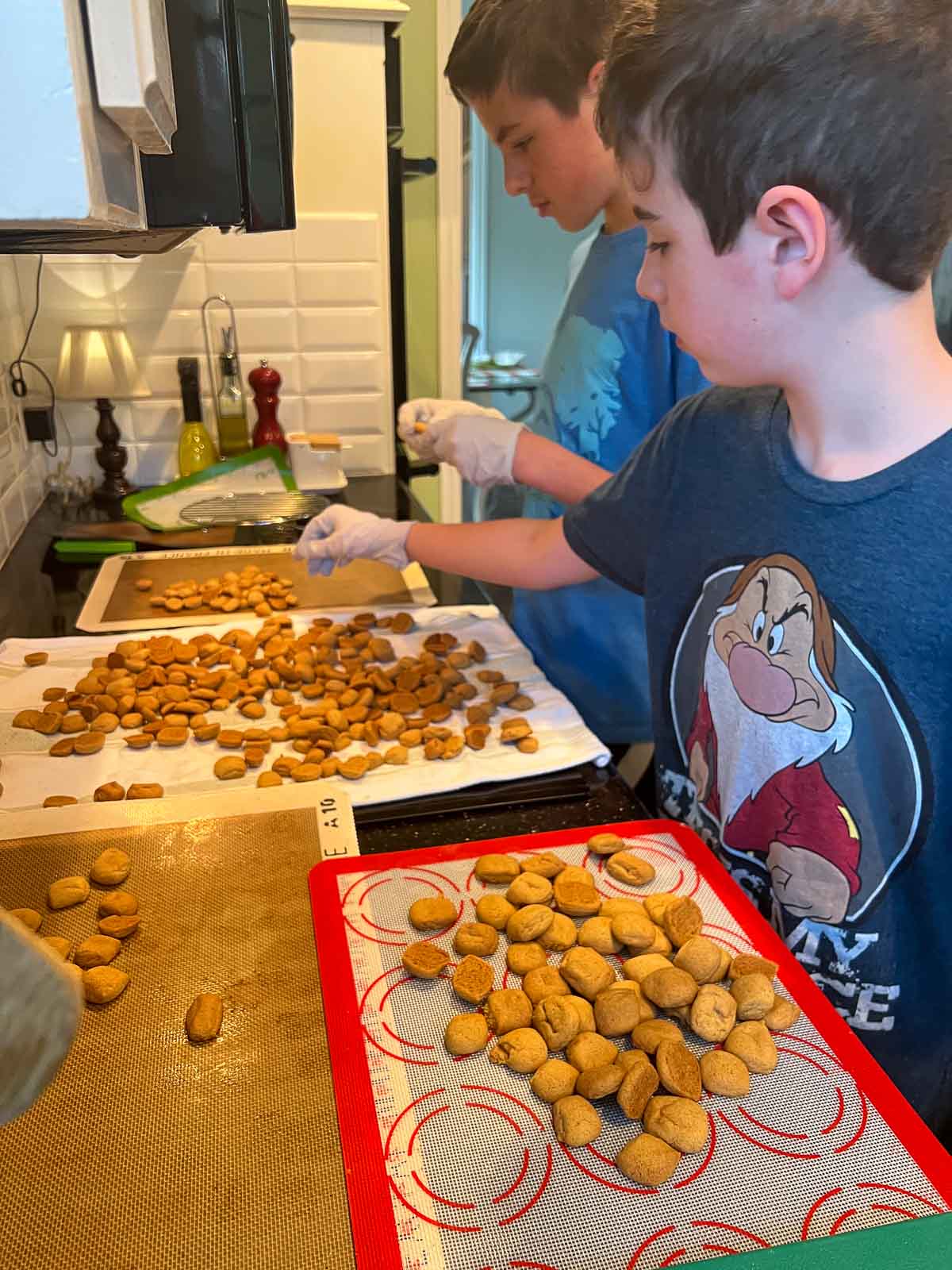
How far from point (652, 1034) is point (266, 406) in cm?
160

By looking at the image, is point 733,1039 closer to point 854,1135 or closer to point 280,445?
point 854,1135

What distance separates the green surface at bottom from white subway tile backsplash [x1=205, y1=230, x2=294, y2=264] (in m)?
1.84

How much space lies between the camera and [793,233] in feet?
2.24

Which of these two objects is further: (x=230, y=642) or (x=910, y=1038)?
(x=230, y=642)

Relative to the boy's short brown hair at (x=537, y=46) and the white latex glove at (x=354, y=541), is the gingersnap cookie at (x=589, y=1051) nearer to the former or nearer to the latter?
the white latex glove at (x=354, y=541)

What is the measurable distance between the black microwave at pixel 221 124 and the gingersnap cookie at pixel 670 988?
55 cm

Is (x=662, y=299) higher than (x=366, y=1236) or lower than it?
higher

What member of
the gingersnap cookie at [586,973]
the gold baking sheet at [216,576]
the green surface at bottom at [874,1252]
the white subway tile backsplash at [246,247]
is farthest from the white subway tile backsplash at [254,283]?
the green surface at bottom at [874,1252]

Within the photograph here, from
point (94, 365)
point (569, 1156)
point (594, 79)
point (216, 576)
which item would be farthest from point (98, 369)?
point (569, 1156)

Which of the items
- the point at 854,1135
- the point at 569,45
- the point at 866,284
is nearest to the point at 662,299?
the point at 866,284

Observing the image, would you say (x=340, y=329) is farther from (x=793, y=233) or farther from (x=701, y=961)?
(x=701, y=961)

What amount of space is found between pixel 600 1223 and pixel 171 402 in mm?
1772

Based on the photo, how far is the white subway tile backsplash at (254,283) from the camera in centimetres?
188

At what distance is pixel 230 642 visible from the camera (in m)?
1.19
